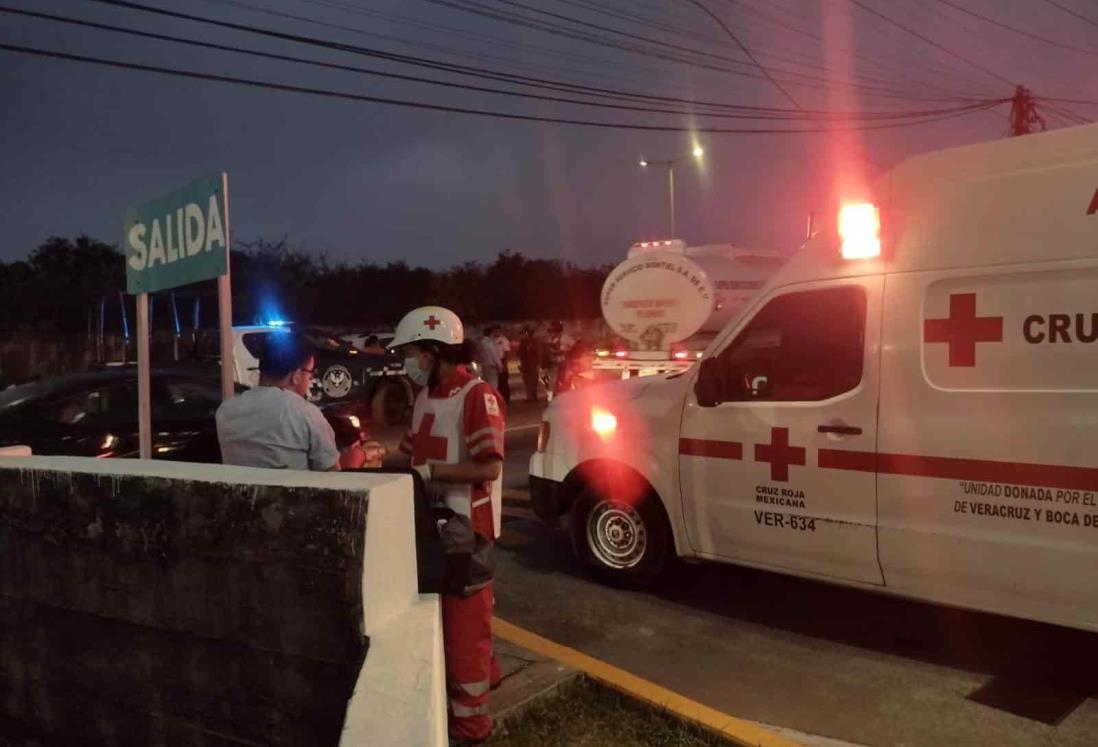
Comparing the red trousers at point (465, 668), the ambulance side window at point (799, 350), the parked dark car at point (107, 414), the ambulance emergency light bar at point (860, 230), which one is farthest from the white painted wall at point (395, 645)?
the parked dark car at point (107, 414)

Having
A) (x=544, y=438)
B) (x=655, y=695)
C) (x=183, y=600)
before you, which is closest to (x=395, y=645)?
(x=183, y=600)

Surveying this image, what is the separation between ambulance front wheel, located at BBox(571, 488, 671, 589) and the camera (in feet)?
18.6

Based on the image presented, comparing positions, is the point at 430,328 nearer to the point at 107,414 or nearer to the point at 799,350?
the point at 799,350

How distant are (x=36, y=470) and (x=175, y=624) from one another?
2.66 ft

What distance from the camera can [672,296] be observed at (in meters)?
11.3

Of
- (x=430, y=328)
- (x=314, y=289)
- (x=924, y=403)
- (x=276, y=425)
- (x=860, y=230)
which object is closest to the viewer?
(x=276, y=425)

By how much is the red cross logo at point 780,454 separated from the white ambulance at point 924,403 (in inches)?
0.4

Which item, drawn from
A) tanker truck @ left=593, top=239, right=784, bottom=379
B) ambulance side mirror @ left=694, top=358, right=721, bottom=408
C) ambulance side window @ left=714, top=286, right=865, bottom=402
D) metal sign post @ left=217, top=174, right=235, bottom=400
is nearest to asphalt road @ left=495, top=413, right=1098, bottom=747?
ambulance side mirror @ left=694, top=358, right=721, bottom=408

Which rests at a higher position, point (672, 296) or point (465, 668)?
point (672, 296)

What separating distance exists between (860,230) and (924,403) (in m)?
0.91

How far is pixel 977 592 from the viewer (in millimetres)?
4336

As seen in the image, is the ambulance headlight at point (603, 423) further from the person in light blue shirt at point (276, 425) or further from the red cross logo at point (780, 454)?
the person in light blue shirt at point (276, 425)

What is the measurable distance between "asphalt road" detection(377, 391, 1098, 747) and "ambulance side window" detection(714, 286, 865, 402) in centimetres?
133

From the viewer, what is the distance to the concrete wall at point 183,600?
2.55 meters
